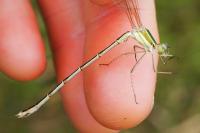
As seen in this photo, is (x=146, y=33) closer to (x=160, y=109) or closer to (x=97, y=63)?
(x=97, y=63)

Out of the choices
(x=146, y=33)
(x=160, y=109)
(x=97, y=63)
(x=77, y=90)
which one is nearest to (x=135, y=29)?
(x=146, y=33)

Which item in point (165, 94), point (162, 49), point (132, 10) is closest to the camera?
point (132, 10)

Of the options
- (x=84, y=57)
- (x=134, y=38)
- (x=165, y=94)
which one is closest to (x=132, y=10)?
(x=134, y=38)

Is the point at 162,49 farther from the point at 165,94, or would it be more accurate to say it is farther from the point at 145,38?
the point at 165,94

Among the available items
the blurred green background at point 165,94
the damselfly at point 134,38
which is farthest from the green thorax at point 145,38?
the blurred green background at point 165,94

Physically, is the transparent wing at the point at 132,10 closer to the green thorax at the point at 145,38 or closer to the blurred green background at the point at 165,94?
the green thorax at the point at 145,38

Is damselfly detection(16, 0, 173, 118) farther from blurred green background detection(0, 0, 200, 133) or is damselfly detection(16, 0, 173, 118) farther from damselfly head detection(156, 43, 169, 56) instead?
blurred green background detection(0, 0, 200, 133)
